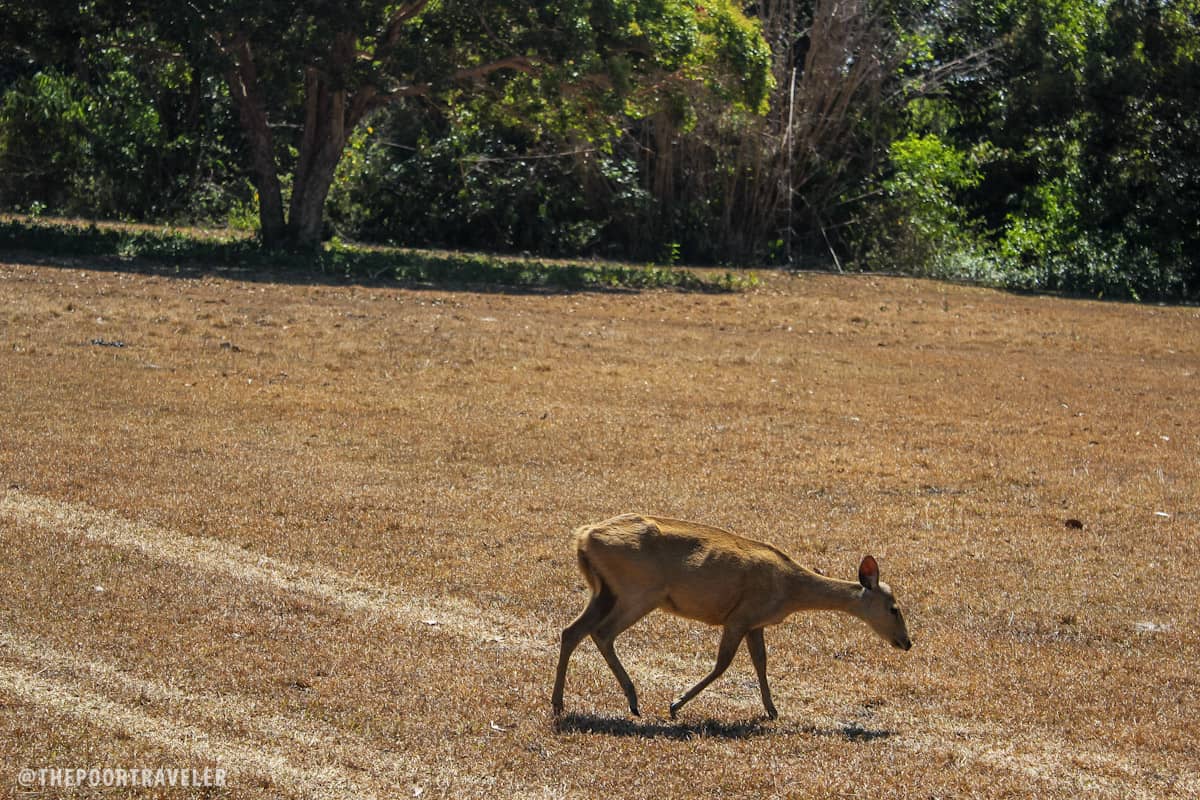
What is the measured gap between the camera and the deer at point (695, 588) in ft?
21.0

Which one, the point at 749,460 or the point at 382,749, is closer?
the point at 382,749

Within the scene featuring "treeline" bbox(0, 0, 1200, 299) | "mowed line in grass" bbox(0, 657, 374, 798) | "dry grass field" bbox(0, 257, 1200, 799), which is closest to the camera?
"mowed line in grass" bbox(0, 657, 374, 798)

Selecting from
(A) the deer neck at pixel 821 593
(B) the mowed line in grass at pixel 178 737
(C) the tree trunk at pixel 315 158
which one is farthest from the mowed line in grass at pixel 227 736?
(C) the tree trunk at pixel 315 158

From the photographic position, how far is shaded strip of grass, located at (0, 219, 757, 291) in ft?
79.8

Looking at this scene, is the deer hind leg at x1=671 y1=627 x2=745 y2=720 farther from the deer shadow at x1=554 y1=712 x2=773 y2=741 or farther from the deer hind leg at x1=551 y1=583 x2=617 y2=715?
the deer hind leg at x1=551 y1=583 x2=617 y2=715

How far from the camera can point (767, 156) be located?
3167 cm

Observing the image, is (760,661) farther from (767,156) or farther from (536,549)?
(767,156)

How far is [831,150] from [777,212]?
198 centimetres

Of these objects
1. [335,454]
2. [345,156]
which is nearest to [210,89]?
[345,156]

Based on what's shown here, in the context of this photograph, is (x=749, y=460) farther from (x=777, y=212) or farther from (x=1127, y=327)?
(x=777, y=212)

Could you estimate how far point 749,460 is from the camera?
1263 centimetres

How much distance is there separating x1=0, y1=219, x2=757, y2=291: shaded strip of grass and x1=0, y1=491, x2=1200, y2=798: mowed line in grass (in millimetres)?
14743

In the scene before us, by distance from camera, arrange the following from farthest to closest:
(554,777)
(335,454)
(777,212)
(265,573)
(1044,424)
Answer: (777,212) → (1044,424) → (335,454) → (265,573) → (554,777)

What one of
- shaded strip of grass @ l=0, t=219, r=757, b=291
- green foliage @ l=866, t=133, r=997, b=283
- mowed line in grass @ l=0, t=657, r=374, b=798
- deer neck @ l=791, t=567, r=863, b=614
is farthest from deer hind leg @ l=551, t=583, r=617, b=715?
green foliage @ l=866, t=133, r=997, b=283
